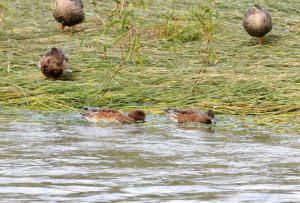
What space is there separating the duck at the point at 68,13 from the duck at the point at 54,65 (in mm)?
3644

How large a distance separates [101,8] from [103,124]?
9.23 meters

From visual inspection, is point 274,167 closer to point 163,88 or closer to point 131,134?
point 131,134

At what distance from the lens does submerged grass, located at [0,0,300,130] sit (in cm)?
983

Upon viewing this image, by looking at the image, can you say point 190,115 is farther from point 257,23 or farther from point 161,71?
point 257,23

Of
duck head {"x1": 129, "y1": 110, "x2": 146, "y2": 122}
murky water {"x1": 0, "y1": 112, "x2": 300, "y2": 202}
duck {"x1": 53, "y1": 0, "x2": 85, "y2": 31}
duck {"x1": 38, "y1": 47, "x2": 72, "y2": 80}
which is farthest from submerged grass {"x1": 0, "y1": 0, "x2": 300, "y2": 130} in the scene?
murky water {"x1": 0, "y1": 112, "x2": 300, "y2": 202}

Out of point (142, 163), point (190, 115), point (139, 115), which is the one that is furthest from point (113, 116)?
point (142, 163)

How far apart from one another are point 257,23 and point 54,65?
5178 millimetres

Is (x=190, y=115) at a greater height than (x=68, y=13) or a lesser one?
lesser

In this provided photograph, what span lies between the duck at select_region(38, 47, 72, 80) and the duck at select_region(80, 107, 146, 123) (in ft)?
7.92

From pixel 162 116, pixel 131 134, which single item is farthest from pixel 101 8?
pixel 131 134

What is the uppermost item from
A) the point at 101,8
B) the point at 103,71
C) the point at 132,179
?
the point at 101,8

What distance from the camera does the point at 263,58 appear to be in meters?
12.9

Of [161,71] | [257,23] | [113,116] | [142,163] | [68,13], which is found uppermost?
[68,13]

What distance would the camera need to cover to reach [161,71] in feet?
38.8
